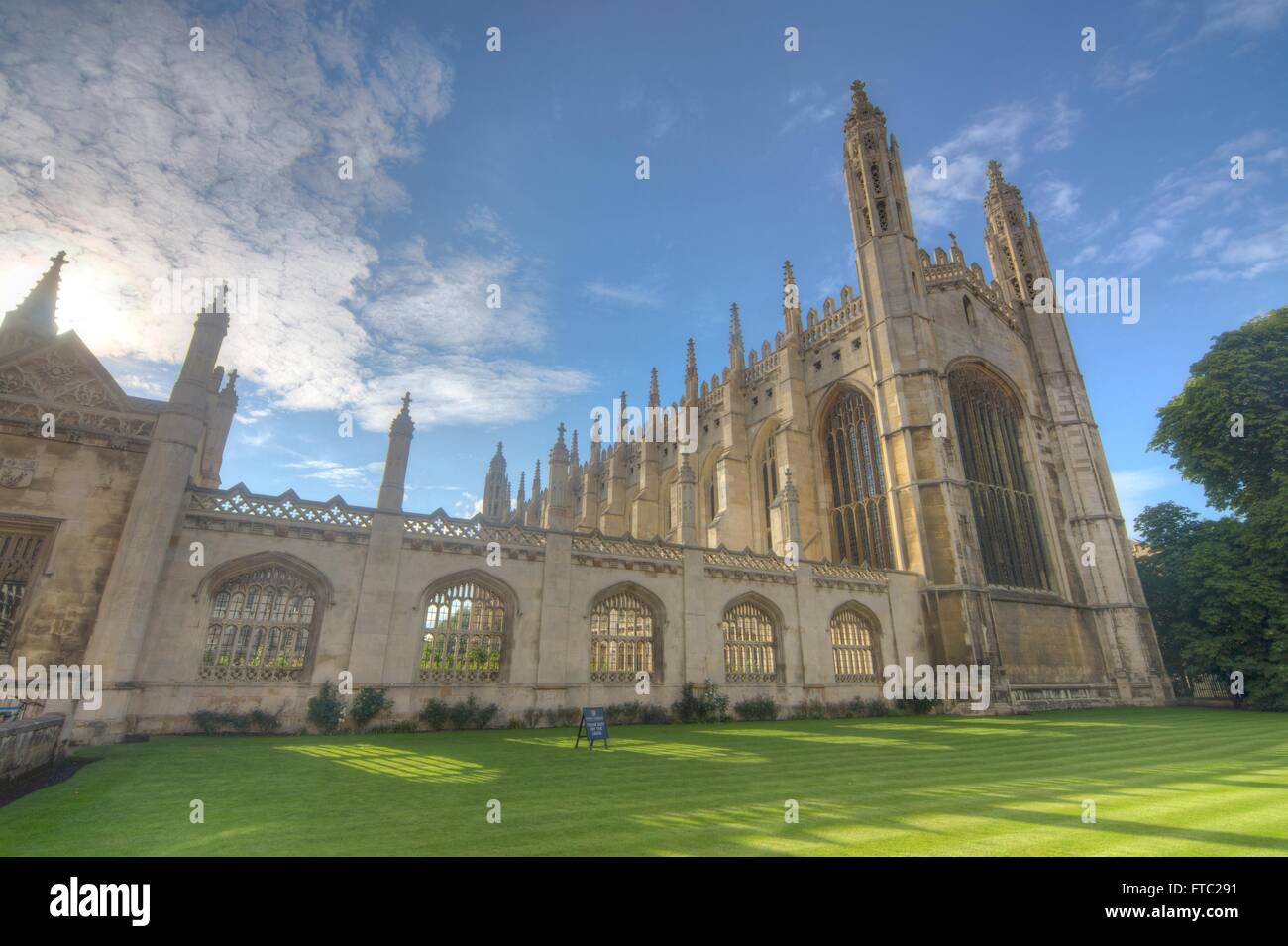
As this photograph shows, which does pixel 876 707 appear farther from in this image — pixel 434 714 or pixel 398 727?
pixel 398 727

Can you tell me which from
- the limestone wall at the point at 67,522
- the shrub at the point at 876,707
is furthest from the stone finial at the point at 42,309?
A: the shrub at the point at 876,707

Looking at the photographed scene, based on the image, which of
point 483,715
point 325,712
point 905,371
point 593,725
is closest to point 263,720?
point 325,712

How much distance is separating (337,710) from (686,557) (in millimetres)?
10284

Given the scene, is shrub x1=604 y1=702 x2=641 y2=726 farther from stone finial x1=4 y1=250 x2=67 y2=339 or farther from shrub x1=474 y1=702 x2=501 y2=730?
stone finial x1=4 y1=250 x2=67 y2=339

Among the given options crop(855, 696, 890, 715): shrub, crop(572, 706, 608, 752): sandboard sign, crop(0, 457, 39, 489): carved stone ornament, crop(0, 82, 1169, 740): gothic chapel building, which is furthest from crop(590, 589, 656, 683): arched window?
crop(0, 457, 39, 489): carved stone ornament

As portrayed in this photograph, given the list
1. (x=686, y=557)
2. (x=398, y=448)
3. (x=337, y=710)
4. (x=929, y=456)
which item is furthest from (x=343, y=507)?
(x=929, y=456)

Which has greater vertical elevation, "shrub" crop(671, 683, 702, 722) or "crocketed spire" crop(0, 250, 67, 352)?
"crocketed spire" crop(0, 250, 67, 352)

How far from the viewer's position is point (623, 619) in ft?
56.2

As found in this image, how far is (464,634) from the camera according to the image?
14.8m

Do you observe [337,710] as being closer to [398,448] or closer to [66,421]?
[398,448]

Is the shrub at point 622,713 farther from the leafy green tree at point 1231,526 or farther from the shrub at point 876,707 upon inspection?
the leafy green tree at point 1231,526

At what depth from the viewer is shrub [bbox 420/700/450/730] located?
43.9 ft

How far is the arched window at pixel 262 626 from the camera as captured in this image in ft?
40.5

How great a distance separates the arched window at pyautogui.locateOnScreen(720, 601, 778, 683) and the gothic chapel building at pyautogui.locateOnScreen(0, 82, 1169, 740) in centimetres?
8
